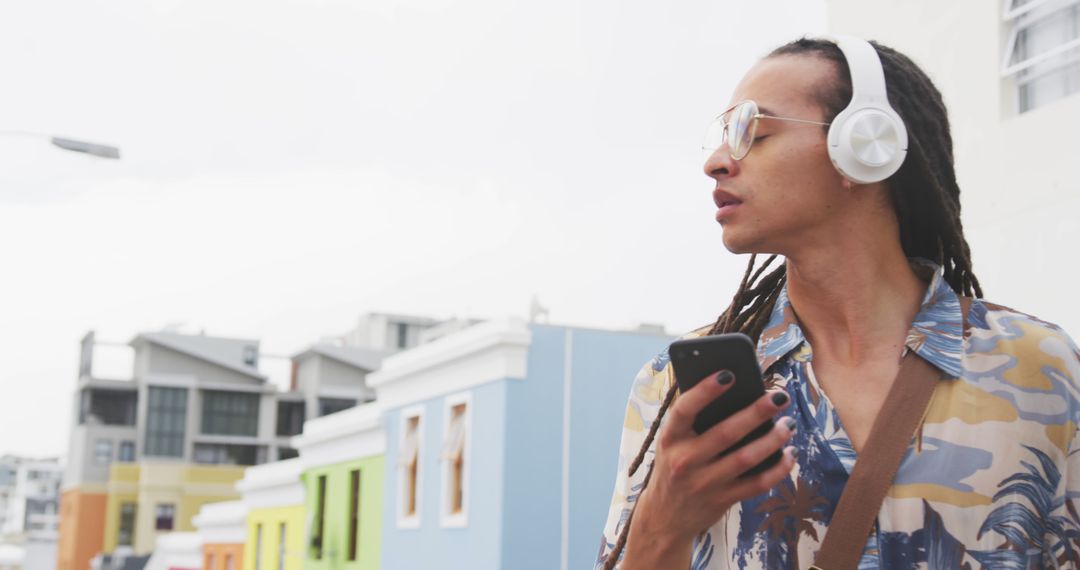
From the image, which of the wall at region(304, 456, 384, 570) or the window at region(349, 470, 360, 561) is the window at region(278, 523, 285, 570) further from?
the window at region(349, 470, 360, 561)

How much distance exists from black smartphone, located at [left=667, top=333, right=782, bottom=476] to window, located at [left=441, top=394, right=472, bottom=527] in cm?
1751

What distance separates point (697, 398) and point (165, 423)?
56909mm

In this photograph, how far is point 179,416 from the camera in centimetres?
5650

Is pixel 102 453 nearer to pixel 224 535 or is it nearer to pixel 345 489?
pixel 224 535

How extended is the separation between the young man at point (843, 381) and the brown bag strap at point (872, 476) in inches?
0.8

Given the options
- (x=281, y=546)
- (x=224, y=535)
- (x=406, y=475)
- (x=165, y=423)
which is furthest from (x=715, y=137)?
(x=165, y=423)

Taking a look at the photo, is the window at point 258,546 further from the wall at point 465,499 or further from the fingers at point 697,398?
the fingers at point 697,398

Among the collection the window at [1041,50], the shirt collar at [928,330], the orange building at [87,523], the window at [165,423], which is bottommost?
the orange building at [87,523]

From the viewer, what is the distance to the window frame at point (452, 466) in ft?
61.8

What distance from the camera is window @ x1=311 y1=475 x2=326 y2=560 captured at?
79.6 feet

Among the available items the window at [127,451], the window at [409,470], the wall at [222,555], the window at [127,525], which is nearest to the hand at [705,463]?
the window at [409,470]

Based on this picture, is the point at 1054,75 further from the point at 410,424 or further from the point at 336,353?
the point at 336,353

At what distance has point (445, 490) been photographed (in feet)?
63.6

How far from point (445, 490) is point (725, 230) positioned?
17.7 metres
